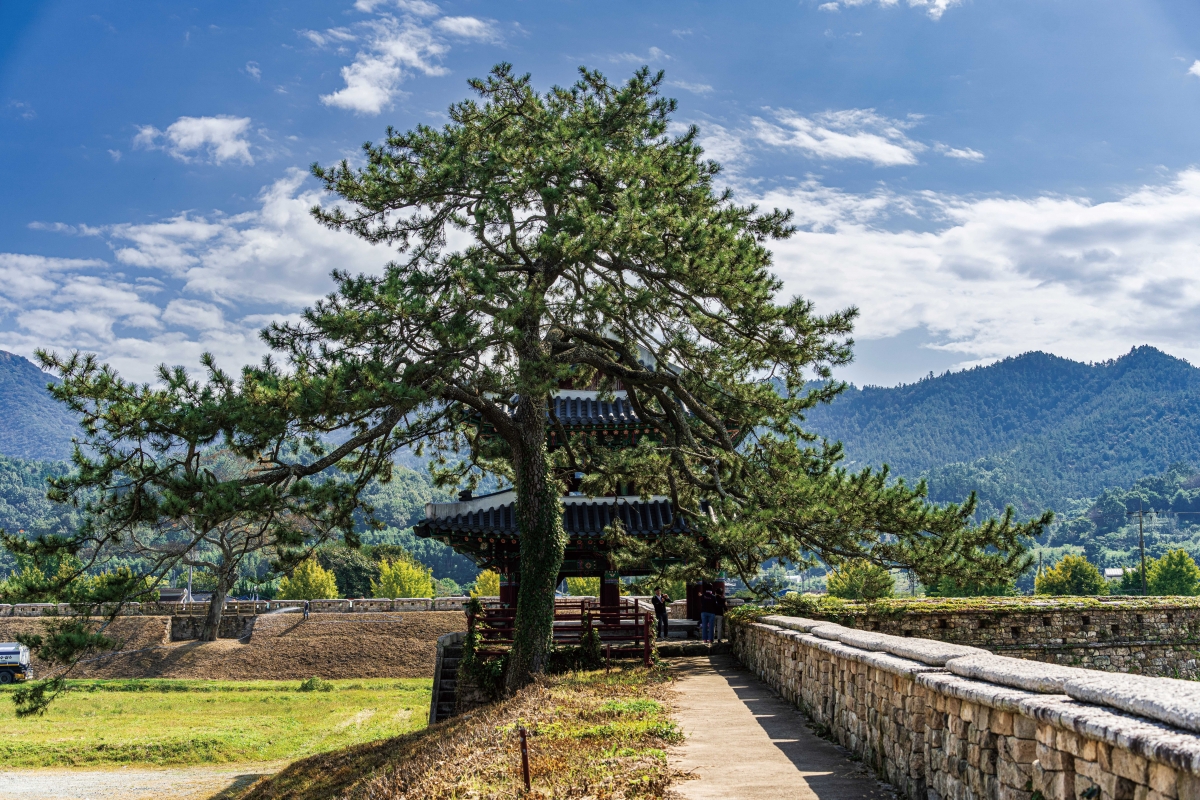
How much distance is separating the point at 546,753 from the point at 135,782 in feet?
54.7

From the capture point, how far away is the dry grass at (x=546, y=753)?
8.30 metres

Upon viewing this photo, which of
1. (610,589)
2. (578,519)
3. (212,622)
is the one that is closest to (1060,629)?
(610,589)

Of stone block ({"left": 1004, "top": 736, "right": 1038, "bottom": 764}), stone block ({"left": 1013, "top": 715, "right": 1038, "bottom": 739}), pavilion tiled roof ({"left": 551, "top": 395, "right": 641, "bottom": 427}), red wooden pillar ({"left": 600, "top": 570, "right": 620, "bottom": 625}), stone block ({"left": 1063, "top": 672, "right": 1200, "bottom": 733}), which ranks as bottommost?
red wooden pillar ({"left": 600, "top": 570, "right": 620, "bottom": 625})

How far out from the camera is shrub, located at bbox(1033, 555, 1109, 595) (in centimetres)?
5772

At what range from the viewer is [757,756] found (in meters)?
9.43

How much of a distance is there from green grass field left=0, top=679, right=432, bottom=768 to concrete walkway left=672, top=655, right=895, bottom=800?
14251mm

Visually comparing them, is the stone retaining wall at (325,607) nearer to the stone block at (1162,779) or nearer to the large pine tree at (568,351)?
the large pine tree at (568,351)

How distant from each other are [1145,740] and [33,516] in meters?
224

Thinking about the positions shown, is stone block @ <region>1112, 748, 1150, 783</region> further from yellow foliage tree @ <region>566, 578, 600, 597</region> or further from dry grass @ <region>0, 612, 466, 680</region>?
yellow foliage tree @ <region>566, 578, 600, 597</region>

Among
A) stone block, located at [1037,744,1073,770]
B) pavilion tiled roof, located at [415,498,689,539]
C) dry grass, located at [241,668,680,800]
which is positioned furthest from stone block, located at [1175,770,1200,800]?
pavilion tiled roof, located at [415,498,689,539]

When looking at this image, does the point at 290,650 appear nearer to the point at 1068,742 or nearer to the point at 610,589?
the point at 610,589

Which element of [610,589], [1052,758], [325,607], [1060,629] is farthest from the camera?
[325,607]

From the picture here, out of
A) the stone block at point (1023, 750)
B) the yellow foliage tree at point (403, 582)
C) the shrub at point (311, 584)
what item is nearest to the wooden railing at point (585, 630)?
the stone block at point (1023, 750)

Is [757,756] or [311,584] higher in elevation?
[757,756]
